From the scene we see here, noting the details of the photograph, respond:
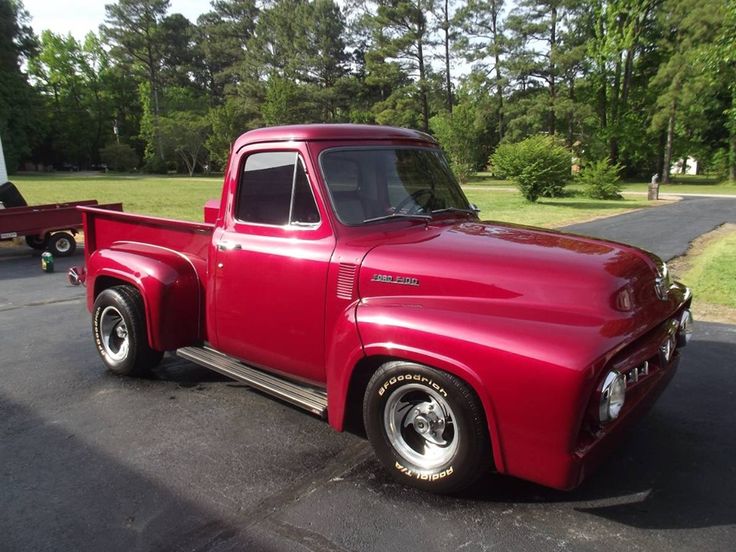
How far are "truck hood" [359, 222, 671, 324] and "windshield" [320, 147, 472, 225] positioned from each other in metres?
0.32

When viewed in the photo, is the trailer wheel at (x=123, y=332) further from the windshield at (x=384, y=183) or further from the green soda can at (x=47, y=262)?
the green soda can at (x=47, y=262)

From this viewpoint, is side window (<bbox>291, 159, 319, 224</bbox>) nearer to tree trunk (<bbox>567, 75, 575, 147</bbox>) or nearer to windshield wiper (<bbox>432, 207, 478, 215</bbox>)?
windshield wiper (<bbox>432, 207, 478, 215</bbox>)

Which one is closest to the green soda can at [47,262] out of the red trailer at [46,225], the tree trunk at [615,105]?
the red trailer at [46,225]

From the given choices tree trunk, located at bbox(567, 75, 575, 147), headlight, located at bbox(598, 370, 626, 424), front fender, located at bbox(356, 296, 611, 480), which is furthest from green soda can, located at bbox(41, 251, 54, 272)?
tree trunk, located at bbox(567, 75, 575, 147)

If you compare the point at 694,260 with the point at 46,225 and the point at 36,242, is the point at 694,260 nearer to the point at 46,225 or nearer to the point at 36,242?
the point at 46,225

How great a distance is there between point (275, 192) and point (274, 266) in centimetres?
50

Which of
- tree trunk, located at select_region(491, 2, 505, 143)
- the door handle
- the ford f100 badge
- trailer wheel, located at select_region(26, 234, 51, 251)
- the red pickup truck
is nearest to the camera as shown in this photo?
the red pickup truck

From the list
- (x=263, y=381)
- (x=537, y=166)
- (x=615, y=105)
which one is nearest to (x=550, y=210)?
(x=537, y=166)

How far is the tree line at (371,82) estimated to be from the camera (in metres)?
38.8

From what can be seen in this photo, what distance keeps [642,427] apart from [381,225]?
2.16 metres

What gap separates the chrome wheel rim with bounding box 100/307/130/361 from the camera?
4645 millimetres

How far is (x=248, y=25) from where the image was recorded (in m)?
64.0

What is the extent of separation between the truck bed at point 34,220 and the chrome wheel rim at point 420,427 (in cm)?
989

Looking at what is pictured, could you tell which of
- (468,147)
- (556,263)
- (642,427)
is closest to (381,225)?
(556,263)
